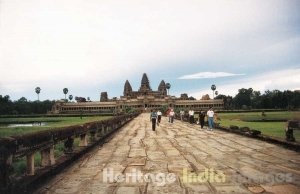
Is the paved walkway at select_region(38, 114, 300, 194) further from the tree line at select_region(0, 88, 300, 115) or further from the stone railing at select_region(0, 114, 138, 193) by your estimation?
the tree line at select_region(0, 88, 300, 115)

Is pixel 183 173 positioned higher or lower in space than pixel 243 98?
lower

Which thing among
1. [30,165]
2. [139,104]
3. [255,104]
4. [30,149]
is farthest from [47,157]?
[139,104]

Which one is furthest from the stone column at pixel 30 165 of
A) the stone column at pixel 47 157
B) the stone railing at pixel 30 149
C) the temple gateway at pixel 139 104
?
the temple gateway at pixel 139 104

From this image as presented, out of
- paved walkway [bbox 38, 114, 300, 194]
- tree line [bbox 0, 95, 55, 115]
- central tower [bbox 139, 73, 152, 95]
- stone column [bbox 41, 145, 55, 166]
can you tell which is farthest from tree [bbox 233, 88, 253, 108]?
stone column [bbox 41, 145, 55, 166]

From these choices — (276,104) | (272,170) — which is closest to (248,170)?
(272,170)

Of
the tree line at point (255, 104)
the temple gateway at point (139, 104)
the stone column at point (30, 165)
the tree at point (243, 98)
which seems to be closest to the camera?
the stone column at point (30, 165)

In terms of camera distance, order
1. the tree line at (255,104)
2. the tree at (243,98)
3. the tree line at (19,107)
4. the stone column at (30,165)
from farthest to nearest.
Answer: the tree at (243,98)
the tree line at (255,104)
the tree line at (19,107)
the stone column at (30,165)

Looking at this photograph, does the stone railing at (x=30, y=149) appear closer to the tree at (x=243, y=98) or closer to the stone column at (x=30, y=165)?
the stone column at (x=30, y=165)

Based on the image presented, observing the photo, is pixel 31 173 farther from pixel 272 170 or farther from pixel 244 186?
pixel 272 170

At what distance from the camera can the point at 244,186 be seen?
762cm

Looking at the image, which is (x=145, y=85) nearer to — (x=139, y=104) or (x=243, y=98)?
(x=139, y=104)

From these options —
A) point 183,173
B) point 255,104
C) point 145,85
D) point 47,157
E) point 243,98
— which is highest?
point 145,85

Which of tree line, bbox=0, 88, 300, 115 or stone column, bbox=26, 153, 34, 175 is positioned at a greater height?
tree line, bbox=0, 88, 300, 115

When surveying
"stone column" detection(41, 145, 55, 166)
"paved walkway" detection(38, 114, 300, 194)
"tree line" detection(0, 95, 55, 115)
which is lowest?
"paved walkway" detection(38, 114, 300, 194)
